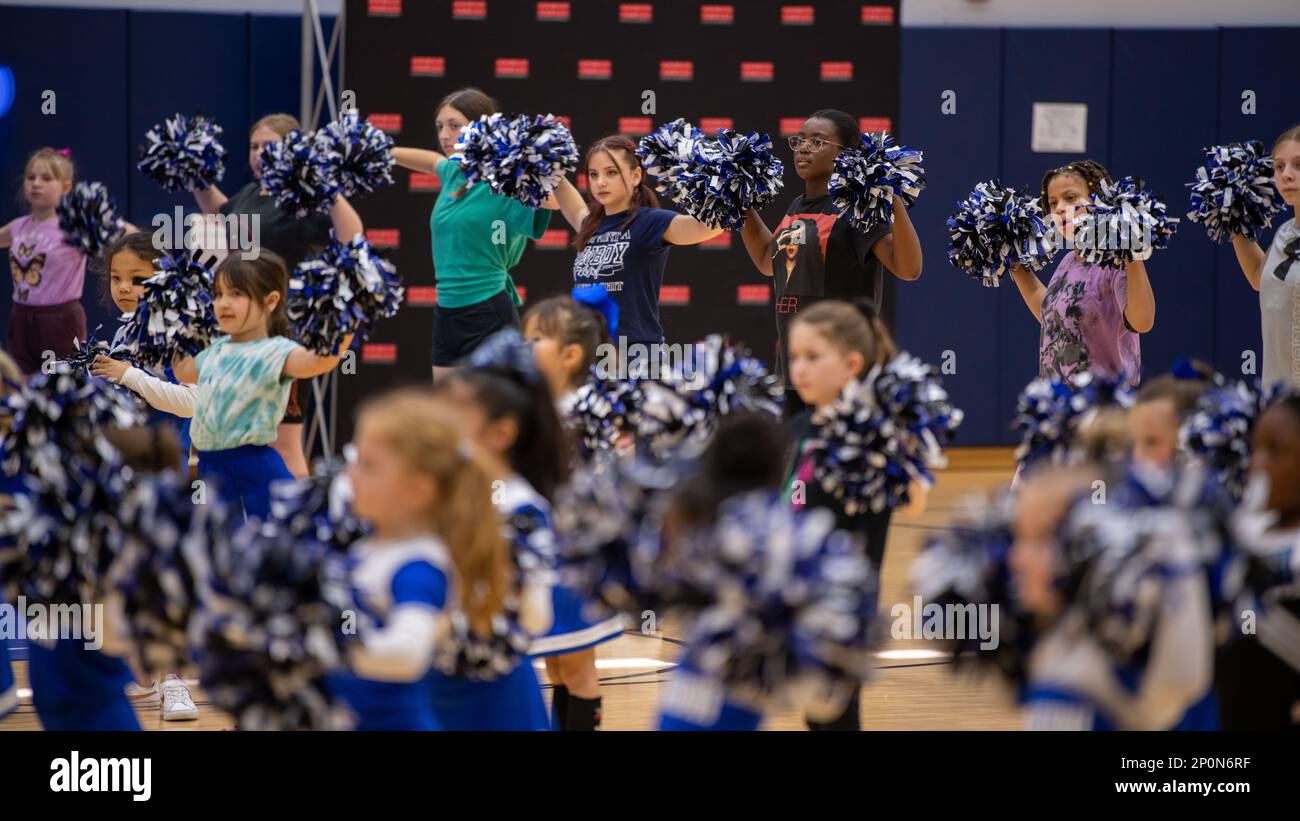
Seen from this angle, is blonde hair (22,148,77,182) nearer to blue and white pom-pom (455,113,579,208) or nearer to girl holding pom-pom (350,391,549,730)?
blue and white pom-pom (455,113,579,208)

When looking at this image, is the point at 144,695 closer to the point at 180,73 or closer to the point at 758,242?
the point at 758,242

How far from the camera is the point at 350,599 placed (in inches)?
84.2

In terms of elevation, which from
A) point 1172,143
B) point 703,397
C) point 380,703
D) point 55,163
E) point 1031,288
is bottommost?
point 380,703

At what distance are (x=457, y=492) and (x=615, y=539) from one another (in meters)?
0.28

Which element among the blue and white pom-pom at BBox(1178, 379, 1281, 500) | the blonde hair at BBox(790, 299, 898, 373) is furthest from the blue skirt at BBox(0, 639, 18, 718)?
the blue and white pom-pom at BBox(1178, 379, 1281, 500)

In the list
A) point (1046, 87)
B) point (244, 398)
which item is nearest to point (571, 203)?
point (244, 398)

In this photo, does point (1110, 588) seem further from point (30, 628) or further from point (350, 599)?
point (30, 628)

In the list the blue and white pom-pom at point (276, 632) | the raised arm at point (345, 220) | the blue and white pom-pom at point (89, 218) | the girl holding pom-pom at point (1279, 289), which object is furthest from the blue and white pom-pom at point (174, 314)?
the girl holding pom-pom at point (1279, 289)

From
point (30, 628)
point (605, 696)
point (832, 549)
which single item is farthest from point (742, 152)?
point (832, 549)

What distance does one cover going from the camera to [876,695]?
4.38 metres

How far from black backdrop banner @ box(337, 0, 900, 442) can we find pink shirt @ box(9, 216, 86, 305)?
1526 millimetres

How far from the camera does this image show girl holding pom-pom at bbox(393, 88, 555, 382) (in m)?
5.38

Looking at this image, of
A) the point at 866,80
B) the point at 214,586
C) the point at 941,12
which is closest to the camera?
the point at 214,586
